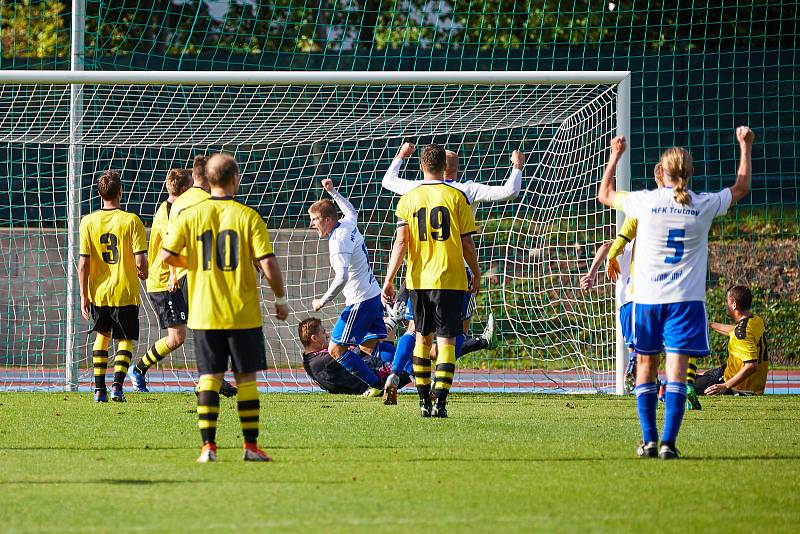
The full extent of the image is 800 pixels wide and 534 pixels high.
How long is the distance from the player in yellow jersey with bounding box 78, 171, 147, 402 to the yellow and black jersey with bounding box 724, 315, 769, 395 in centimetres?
605

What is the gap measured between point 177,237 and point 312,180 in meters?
9.56

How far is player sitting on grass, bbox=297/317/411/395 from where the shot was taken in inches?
455

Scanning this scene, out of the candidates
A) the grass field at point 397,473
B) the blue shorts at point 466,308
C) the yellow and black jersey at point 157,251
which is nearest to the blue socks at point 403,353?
the blue shorts at point 466,308

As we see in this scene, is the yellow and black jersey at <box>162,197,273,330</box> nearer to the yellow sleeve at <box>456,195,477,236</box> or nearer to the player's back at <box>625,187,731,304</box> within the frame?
the player's back at <box>625,187,731,304</box>

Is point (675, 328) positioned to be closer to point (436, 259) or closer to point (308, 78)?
point (436, 259)

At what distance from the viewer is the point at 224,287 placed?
6.47 m

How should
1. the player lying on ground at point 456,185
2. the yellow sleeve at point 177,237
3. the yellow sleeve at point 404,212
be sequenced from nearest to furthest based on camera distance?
the yellow sleeve at point 177,237 → the yellow sleeve at point 404,212 → the player lying on ground at point 456,185

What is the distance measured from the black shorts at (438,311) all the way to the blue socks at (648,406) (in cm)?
237

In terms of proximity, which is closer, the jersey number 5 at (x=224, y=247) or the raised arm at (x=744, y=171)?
the jersey number 5 at (x=224, y=247)

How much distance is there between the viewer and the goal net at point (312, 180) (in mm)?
12844

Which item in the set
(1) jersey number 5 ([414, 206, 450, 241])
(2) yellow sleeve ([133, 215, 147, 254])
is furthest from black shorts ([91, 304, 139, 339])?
(1) jersey number 5 ([414, 206, 450, 241])

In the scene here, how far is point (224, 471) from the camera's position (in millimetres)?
6180

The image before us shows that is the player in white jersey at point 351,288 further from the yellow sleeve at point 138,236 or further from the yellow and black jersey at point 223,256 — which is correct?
the yellow and black jersey at point 223,256

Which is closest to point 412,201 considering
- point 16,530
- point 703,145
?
point 16,530
